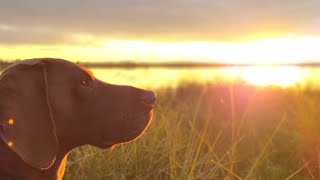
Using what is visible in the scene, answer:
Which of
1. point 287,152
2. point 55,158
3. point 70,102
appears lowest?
point 287,152

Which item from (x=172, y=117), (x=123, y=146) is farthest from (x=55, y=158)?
(x=172, y=117)

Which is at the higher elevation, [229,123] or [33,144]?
[33,144]

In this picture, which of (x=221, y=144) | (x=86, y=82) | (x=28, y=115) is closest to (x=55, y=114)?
(x=28, y=115)

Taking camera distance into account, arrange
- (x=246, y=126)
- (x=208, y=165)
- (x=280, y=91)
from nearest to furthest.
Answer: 1. (x=208, y=165)
2. (x=246, y=126)
3. (x=280, y=91)

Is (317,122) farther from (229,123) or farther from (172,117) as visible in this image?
(172,117)

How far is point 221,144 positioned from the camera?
719 cm

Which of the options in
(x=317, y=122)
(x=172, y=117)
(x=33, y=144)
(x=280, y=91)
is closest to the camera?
(x=33, y=144)

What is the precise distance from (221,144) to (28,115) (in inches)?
169

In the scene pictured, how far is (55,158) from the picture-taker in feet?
11.1

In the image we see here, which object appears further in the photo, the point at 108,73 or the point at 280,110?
the point at 280,110

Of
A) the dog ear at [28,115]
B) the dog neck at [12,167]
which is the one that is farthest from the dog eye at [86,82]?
the dog neck at [12,167]

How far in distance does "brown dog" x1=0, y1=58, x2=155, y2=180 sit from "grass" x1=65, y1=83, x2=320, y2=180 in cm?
123

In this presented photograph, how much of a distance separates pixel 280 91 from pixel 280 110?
6.03 feet

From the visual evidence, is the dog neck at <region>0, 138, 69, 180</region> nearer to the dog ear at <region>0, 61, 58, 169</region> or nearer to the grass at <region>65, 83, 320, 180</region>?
the dog ear at <region>0, 61, 58, 169</region>
